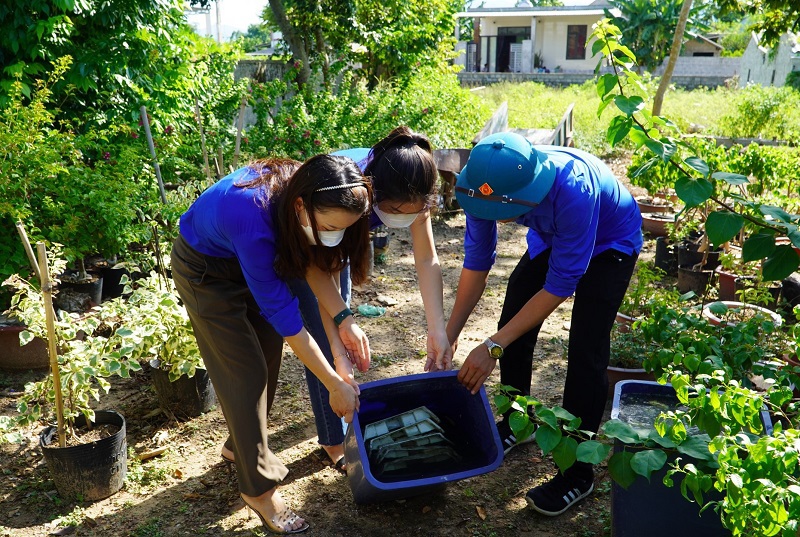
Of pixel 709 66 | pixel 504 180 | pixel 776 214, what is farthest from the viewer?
pixel 709 66

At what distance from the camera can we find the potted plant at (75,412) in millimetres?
2584

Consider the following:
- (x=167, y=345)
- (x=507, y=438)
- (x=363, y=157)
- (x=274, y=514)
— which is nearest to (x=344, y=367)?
(x=274, y=514)

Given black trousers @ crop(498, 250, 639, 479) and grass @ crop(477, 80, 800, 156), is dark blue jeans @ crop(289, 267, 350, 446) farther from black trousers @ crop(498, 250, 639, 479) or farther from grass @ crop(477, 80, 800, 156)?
grass @ crop(477, 80, 800, 156)

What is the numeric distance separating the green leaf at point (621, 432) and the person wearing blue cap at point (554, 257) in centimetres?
63

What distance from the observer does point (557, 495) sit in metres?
2.57

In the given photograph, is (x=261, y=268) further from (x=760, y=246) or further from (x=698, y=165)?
(x=760, y=246)

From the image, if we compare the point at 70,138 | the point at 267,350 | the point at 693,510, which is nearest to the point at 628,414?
the point at 693,510

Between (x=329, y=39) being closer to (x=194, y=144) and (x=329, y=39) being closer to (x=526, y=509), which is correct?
(x=194, y=144)

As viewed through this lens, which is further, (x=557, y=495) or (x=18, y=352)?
(x=18, y=352)

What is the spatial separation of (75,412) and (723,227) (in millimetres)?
2449

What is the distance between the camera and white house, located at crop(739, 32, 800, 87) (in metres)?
21.2

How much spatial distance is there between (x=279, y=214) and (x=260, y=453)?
3.05ft

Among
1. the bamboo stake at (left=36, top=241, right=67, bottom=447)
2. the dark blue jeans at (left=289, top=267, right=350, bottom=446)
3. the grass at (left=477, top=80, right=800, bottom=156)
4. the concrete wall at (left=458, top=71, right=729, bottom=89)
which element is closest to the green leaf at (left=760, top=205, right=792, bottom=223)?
the dark blue jeans at (left=289, top=267, right=350, bottom=446)

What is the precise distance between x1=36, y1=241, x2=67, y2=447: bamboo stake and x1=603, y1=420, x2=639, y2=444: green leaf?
1895 millimetres
